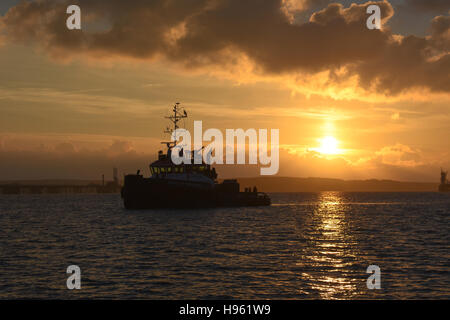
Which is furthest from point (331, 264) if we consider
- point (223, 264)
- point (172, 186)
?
point (172, 186)

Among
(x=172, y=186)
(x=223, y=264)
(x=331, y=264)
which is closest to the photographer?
(x=223, y=264)

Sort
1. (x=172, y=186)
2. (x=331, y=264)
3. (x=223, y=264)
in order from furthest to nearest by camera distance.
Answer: (x=172, y=186), (x=331, y=264), (x=223, y=264)

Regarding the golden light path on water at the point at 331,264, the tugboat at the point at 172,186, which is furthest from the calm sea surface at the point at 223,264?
the tugboat at the point at 172,186

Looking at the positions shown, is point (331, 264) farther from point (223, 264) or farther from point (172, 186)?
point (172, 186)

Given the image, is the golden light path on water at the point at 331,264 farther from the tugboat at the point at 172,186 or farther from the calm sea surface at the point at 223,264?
the tugboat at the point at 172,186

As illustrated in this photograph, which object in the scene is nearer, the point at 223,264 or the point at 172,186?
the point at 223,264

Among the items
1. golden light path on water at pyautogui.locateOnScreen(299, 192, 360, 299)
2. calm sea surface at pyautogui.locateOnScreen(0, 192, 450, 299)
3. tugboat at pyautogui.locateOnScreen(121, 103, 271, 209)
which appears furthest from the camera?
tugboat at pyautogui.locateOnScreen(121, 103, 271, 209)

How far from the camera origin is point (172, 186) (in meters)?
84.2

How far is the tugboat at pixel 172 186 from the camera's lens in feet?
274

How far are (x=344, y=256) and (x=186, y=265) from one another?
1227 centimetres

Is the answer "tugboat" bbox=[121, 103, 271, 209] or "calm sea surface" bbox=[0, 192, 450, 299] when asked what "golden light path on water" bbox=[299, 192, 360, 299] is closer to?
"calm sea surface" bbox=[0, 192, 450, 299]

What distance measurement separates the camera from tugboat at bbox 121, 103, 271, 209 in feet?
274

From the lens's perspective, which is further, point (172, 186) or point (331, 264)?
point (172, 186)

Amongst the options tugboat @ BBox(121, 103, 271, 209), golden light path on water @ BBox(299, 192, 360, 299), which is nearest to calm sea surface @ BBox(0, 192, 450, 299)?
golden light path on water @ BBox(299, 192, 360, 299)
